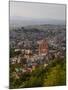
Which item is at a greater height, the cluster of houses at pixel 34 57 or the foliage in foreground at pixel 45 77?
the cluster of houses at pixel 34 57

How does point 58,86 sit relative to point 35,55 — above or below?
below

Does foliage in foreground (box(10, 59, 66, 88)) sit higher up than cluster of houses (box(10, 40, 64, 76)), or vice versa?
cluster of houses (box(10, 40, 64, 76))

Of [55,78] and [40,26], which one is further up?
[40,26]

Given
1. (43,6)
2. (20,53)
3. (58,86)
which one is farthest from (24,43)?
(58,86)

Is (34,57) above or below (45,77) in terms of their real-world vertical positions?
above

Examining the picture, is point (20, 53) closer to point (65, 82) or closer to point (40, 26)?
point (40, 26)

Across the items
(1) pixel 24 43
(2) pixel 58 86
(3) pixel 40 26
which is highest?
(3) pixel 40 26

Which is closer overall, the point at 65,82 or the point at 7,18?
the point at 7,18

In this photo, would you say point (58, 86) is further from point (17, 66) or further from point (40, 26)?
point (40, 26)

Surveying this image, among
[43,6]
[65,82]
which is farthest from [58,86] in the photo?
[43,6]
